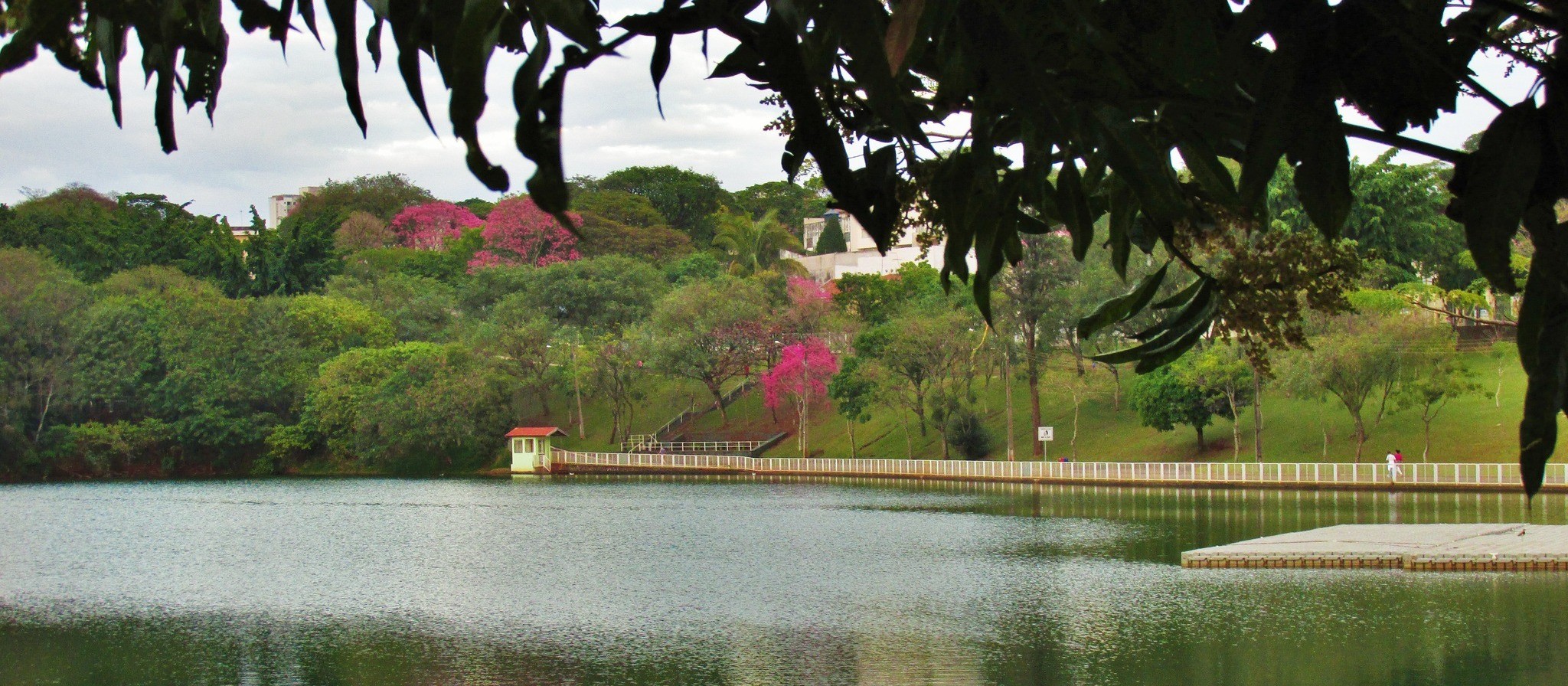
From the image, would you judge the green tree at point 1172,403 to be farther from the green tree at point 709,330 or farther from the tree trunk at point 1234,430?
the green tree at point 709,330

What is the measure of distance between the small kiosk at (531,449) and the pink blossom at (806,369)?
26.9 feet

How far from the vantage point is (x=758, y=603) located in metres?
16.2

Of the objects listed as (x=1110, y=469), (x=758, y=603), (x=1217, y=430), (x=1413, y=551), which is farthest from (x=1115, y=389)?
(x=758, y=603)

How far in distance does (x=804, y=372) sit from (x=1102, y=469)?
487 inches

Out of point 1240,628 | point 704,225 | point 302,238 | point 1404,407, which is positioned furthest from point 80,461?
point 1240,628

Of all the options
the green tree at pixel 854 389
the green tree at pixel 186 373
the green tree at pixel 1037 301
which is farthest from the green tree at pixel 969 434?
the green tree at pixel 186 373

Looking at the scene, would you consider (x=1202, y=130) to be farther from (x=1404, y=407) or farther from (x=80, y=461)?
(x=80, y=461)

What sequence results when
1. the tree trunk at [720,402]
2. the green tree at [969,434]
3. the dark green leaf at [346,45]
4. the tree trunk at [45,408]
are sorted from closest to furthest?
1. the dark green leaf at [346,45]
2. the green tree at [969,434]
3. the tree trunk at [45,408]
4. the tree trunk at [720,402]

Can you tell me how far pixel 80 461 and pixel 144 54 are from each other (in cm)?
5220

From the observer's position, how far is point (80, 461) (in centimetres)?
4891

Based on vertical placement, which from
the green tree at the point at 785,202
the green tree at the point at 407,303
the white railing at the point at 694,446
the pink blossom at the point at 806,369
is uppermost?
the green tree at the point at 785,202

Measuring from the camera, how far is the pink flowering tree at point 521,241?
6278 cm

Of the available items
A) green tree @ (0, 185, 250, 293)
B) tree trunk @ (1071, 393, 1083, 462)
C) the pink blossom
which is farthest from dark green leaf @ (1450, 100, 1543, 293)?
green tree @ (0, 185, 250, 293)

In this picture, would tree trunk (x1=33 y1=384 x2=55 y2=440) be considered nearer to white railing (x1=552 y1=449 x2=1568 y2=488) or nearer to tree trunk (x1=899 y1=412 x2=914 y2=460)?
white railing (x1=552 y1=449 x2=1568 y2=488)
